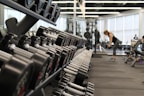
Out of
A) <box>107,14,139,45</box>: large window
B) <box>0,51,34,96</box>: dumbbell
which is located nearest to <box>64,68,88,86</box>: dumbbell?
Result: <box>0,51,34,96</box>: dumbbell

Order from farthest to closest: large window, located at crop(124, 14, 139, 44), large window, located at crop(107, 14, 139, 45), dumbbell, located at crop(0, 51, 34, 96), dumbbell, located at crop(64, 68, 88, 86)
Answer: large window, located at crop(107, 14, 139, 45)
large window, located at crop(124, 14, 139, 44)
dumbbell, located at crop(64, 68, 88, 86)
dumbbell, located at crop(0, 51, 34, 96)

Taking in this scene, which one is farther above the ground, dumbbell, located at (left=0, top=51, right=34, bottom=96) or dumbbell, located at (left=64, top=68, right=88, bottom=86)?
dumbbell, located at (left=0, top=51, right=34, bottom=96)

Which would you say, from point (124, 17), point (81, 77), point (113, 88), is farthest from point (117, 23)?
point (81, 77)

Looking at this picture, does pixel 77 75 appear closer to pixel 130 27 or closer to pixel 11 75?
pixel 11 75

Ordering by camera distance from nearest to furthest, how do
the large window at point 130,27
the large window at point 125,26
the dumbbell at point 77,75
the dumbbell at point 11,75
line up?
the dumbbell at point 11,75 < the dumbbell at point 77,75 < the large window at point 130,27 < the large window at point 125,26

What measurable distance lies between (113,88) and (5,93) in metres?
4.46

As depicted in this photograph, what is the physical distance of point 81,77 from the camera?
250cm

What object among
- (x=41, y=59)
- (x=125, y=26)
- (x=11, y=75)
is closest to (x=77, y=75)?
(x=41, y=59)

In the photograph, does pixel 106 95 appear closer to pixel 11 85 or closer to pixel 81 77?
pixel 81 77

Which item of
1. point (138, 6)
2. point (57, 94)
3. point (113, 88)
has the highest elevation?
point (138, 6)

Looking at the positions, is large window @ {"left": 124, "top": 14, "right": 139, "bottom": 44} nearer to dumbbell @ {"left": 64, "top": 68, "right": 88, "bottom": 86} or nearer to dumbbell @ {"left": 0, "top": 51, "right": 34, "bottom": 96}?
dumbbell @ {"left": 64, "top": 68, "right": 88, "bottom": 86}

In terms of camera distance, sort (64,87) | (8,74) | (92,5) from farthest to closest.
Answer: (92,5)
(64,87)
(8,74)

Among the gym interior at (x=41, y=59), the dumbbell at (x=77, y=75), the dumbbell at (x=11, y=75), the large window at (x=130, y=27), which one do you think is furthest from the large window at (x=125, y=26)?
the dumbbell at (x=11, y=75)

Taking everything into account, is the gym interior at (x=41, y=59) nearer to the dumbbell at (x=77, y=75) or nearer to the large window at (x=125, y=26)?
the dumbbell at (x=77, y=75)
